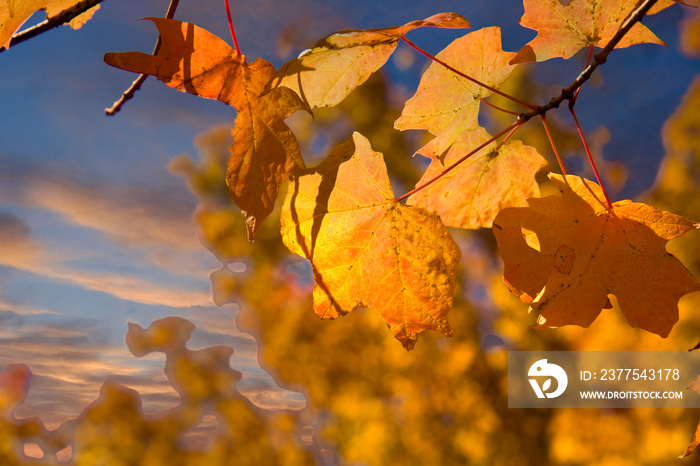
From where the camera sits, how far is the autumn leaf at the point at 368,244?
37 centimetres

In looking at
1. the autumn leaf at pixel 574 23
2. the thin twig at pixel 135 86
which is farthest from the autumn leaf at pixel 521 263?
the thin twig at pixel 135 86

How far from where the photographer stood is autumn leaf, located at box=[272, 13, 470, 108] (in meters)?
0.33

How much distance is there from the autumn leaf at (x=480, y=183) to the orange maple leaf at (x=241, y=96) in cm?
14

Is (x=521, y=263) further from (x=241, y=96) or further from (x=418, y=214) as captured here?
(x=241, y=96)

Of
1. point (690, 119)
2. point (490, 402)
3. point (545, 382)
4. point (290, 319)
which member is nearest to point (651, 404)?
point (545, 382)

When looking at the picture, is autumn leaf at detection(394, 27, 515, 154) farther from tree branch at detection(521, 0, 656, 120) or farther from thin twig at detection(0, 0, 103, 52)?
thin twig at detection(0, 0, 103, 52)

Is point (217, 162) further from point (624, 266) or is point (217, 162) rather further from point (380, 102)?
point (624, 266)

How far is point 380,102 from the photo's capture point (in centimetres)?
418

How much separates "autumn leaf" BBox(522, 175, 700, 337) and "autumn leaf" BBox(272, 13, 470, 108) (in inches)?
6.5

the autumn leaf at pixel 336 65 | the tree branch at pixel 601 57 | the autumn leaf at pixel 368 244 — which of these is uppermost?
the tree branch at pixel 601 57

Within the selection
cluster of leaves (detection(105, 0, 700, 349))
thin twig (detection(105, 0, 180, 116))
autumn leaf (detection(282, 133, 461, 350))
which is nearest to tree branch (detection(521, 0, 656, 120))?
cluster of leaves (detection(105, 0, 700, 349))

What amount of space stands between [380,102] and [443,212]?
3.90 meters

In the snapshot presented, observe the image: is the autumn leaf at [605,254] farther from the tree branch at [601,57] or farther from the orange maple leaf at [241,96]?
the orange maple leaf at [241,96]

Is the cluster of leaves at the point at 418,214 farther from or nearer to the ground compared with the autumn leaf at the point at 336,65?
nearer to the ground
